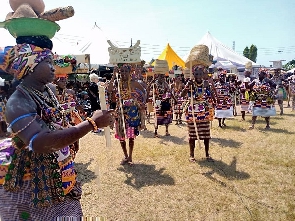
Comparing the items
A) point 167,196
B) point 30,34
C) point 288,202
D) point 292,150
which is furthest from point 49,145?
point 292,150

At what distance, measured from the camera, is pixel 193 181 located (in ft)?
15.0

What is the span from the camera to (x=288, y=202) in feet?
12.0

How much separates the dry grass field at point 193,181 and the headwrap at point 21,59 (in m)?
1.22

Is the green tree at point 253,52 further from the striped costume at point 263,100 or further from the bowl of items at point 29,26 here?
the bowl of items at point 29,26

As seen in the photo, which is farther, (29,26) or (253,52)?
(253,52)

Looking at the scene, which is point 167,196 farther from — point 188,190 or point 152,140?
point 152,140

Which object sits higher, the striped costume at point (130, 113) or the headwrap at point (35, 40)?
the headwrap at point (35, 40)

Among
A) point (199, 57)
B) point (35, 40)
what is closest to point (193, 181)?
point (199, 57)

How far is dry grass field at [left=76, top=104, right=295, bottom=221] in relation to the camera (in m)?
3.59

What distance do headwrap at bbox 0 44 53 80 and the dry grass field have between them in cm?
122

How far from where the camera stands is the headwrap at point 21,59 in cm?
179

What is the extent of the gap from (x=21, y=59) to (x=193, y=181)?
3.62m

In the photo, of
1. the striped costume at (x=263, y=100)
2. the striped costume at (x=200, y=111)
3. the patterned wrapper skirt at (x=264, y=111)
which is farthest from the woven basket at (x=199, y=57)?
the patterned wrapper skirt at (x=264, y=111)

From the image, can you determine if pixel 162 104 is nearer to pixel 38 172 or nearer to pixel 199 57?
pixel 199 57
